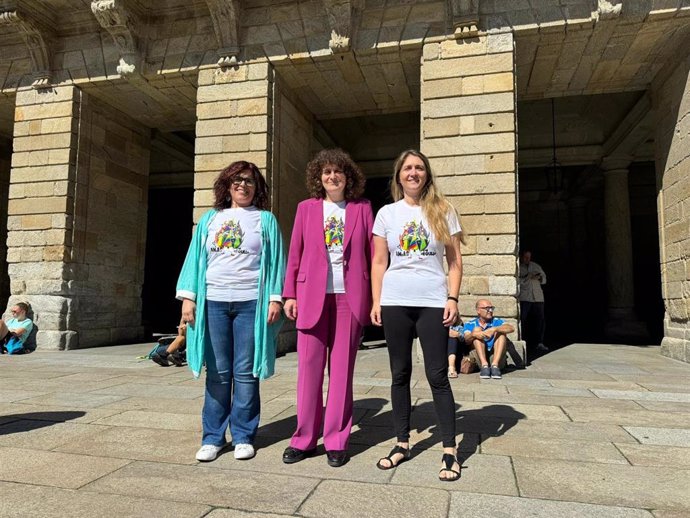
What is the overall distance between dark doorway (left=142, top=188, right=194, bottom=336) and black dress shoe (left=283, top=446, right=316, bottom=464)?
A: 54.6 feet

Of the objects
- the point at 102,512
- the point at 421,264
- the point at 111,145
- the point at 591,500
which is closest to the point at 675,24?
the point at 421,264

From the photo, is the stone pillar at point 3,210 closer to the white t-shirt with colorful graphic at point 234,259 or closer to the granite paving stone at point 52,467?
the granite paving stone at point 52,467

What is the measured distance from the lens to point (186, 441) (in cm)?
334

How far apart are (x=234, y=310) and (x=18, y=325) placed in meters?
7.27

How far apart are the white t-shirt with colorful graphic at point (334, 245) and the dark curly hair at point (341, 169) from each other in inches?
6.3

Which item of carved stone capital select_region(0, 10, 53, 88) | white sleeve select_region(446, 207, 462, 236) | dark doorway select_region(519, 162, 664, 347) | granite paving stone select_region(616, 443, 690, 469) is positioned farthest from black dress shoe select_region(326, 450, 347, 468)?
dark doorway select_region(519, 162, 664, 347)

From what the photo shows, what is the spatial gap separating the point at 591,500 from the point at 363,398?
8.81 feet

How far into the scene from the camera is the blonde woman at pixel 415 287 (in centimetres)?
291

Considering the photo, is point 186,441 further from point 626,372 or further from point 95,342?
point 95,342

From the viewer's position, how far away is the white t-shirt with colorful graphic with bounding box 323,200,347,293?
3.15 meters

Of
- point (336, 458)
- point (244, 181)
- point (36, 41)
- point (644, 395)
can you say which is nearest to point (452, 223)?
point (244, 181)

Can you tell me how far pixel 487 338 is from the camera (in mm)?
6359

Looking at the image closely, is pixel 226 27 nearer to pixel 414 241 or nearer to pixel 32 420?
pixel 32 420

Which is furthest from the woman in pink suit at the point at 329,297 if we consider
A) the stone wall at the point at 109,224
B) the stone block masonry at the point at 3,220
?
the stone block masonry at the point at 3,220
